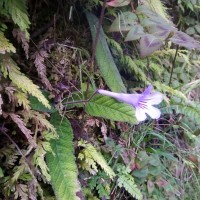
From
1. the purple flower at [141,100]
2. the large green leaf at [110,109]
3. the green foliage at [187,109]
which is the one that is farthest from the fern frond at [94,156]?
the green foliage at [187,109]

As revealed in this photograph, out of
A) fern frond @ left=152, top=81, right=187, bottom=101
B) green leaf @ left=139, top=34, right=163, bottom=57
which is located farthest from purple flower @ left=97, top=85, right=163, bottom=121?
fern frond @ left=152, top=81, right=187, bottom=101

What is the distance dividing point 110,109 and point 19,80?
356mm

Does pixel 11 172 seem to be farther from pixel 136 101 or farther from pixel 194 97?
pixel 194 97

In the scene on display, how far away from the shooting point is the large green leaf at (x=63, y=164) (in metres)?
1.22

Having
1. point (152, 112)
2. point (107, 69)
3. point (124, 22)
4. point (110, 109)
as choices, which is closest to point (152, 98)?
point (152, 112)

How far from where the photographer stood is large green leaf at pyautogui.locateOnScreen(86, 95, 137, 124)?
136 cm

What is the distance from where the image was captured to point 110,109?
1.38 meters

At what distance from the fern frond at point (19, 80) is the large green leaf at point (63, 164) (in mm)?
155

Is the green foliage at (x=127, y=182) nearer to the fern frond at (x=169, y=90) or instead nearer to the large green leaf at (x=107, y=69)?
the large green leaf at (x=107, y=69)

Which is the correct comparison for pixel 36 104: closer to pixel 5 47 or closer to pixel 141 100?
pixel 5 47

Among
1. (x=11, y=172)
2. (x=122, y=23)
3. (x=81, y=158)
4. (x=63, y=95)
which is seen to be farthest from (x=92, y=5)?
(x=11, y=172)

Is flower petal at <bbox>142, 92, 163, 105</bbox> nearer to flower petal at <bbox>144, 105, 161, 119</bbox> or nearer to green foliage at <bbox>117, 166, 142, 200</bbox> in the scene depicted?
flower petal at <bbox>144, 105, 161, 119</bbox>

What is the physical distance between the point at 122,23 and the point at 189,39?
300 mm

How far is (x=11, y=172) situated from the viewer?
4.14 ft
